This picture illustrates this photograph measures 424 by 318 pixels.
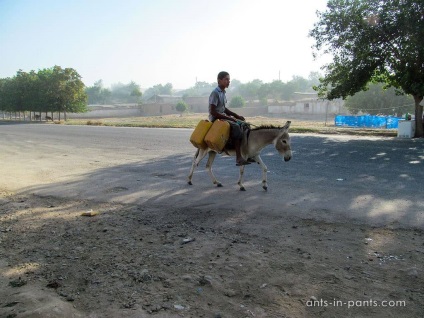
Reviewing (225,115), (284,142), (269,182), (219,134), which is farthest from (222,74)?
(269,182)

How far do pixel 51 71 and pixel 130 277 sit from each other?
60267 millimetres

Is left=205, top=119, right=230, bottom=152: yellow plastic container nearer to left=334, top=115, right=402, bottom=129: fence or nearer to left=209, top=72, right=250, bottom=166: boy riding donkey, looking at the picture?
left=209, top=72, right=250, bottom=166: boy riding donkey

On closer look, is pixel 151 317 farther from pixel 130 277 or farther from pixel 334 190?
pixel 334 190

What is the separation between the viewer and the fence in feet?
106

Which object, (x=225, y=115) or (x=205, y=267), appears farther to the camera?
(x=225, y=115)

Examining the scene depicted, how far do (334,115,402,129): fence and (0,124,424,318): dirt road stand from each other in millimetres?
28517

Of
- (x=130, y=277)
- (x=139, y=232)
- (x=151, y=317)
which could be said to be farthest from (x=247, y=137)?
(x=151, y=317)

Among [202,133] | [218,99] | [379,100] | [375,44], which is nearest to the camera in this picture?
[218,99]

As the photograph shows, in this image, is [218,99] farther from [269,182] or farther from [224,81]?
[269,182]

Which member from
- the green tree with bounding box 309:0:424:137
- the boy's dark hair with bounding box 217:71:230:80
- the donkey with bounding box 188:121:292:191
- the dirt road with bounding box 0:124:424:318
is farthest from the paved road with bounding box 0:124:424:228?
the green tree with bounding box 309:0:424:137

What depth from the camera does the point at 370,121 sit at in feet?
112

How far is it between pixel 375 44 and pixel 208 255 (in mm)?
20975

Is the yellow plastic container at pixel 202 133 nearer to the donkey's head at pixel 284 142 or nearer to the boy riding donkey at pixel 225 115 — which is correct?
the boy riding donkey at pixel 225 115

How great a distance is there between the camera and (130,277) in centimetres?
353
